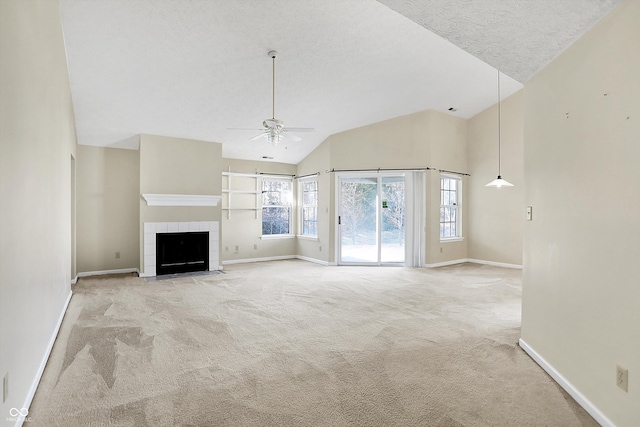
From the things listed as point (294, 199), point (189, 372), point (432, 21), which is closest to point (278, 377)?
point (189, 372)

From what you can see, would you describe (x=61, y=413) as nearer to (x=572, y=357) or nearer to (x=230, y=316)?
(x=230, y=316)

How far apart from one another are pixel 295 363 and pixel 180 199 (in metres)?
4.81

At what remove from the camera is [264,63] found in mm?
4652

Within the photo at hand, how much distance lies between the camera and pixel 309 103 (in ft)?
19.7

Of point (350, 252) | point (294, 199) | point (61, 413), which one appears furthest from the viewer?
point (294, 199)

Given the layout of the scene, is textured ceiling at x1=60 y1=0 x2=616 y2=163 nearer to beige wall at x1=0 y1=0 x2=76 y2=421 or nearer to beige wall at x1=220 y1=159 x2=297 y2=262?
beige wall at x1=0 y1=0 x2=76 y2=421

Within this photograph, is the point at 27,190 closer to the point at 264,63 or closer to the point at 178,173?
the point at 264,63

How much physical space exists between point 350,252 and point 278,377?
17.5ft

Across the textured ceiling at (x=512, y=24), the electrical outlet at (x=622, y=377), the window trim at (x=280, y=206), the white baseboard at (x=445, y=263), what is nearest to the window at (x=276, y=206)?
the window trim at (x=280, y=206)

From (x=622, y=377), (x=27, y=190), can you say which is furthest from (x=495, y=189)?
(x=27, y=190)

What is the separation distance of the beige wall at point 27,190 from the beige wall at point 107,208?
341 cm

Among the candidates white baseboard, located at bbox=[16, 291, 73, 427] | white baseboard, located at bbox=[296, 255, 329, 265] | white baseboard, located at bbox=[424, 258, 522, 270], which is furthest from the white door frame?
white baseboard, located at bbox=[16, 291, 73, 427]

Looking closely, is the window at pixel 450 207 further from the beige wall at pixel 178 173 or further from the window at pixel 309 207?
the beige wall at pixel 178 173

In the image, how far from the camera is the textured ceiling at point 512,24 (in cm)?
204
